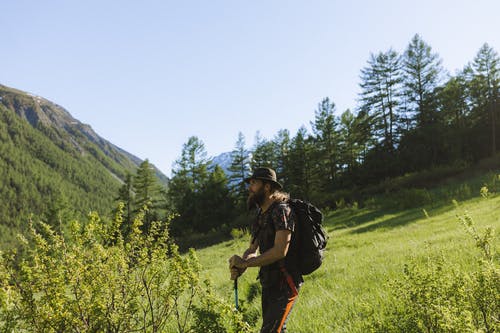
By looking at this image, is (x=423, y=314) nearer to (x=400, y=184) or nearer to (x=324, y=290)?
(x=324, y=290)

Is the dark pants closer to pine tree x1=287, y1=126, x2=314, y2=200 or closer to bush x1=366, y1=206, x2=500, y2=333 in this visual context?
bush x1=366, y1=206, x2=500, y2=333

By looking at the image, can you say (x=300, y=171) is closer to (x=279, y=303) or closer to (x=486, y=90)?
(x=486, y=90)

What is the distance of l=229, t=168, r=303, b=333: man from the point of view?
10.6 ft

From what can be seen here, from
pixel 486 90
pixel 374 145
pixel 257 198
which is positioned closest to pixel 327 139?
pixel 374 145

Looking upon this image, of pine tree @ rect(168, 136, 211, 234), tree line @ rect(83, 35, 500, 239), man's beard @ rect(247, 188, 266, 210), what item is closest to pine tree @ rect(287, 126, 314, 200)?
tree line @ rect(83, 35, 500, 239)

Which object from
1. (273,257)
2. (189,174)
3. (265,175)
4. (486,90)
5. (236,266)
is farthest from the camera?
(189,174)

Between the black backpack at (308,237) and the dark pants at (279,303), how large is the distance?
23 centimetres

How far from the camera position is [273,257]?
10.5 feet

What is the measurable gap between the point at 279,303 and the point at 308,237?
0.75 meters

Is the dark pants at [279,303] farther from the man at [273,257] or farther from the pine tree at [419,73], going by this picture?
the pine tree at [419,73]

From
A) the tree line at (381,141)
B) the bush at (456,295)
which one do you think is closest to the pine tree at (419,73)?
the tree line at (381,141)

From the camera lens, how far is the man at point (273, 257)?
325cm

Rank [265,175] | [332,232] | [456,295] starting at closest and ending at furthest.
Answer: [456,295] → [265,175] → [332,232]

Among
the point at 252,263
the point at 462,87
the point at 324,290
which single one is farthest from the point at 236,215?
the point at 252,263
